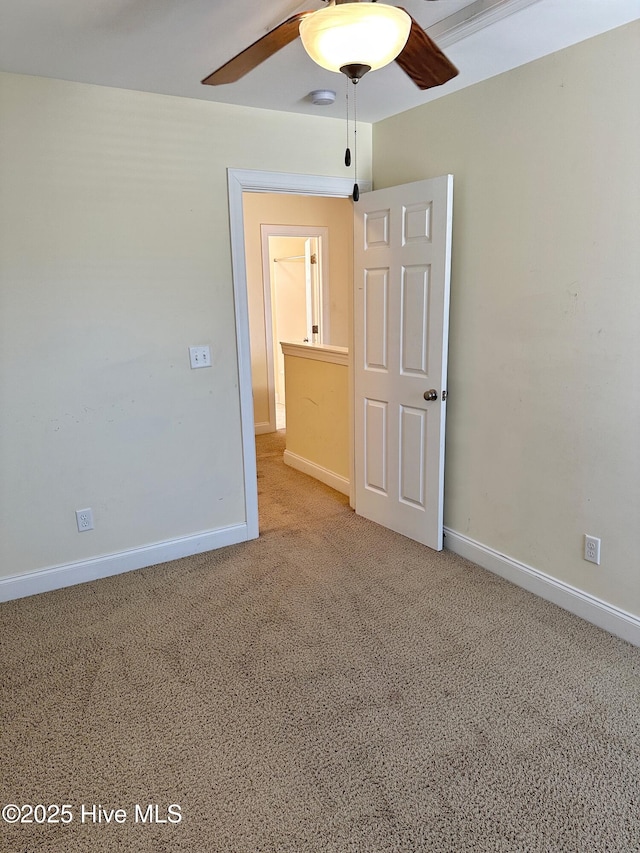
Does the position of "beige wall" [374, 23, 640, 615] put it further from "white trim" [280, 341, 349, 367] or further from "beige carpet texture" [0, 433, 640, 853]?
"white trim" [280, 341, 349, 367]

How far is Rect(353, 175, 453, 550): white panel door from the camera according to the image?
2924mm

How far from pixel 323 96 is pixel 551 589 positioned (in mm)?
2644

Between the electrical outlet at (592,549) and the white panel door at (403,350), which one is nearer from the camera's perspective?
the electrical outlet at (592,549)

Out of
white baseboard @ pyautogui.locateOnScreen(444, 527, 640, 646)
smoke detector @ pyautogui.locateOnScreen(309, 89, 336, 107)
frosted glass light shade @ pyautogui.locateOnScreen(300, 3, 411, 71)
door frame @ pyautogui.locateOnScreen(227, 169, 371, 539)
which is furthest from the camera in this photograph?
door frame @ pyautogui.locateOnScreen(227, 169, 371, 539)

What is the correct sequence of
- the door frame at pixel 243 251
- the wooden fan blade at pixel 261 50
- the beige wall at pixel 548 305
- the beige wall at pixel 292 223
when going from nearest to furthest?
the wooden fan blade at pixel 261 50
the beige wall at pixel 548 305
the door frame at pixel 243 251
the beige wall at pixel 292 223

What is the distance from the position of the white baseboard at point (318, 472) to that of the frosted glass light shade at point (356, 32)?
3.00 m

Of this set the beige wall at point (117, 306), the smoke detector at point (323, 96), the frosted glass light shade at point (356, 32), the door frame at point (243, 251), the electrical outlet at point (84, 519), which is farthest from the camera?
the door frame at point (243, 251)

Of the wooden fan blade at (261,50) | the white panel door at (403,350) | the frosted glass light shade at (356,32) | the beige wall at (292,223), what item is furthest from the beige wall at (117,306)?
the beige wall at (292,223)

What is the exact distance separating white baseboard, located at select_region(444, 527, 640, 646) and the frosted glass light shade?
2.28 meters

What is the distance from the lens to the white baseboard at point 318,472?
4.17m

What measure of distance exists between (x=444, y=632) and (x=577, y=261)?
170 cm

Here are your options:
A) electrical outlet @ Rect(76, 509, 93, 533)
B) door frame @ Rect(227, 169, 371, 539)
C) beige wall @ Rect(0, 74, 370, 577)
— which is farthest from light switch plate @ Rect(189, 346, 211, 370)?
electrical outlet @ Rect(76, 509, 93, 533)

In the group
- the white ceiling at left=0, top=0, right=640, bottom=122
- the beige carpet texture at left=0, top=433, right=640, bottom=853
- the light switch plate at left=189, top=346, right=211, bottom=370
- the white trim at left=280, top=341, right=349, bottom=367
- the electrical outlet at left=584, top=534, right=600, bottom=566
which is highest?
the white ceiling at left=0, top=0, right=640, bottom=122

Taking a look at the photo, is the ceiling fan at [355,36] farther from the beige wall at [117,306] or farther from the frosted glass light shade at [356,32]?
the beige wall at [117,306]
